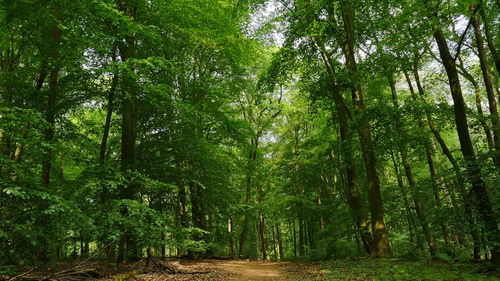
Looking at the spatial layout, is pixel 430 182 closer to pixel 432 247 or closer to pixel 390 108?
pixel 390 108

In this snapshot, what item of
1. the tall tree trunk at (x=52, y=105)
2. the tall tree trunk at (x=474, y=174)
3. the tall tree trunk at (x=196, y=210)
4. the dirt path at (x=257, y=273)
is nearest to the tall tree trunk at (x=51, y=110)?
the tall tree trunk at (x=52, y=105)

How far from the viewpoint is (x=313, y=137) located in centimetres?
1822

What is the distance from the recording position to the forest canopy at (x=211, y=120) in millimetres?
7090

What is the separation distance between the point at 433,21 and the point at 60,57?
10.7 metres

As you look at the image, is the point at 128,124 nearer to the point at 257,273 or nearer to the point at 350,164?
the point at 257,273

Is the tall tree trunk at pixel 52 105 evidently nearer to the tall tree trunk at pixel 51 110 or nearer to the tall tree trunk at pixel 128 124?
the tall tree trunk at pixel 51 110

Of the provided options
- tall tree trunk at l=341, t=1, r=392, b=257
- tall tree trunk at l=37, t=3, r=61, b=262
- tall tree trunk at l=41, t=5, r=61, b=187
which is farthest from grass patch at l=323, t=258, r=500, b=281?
tall tree trunk at l=41, t=5, r=61, b=187

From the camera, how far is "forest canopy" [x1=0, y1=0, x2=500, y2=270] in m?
7.09

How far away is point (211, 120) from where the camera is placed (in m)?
13.9

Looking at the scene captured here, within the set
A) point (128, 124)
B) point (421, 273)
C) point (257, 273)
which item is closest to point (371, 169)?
point (421, 273)

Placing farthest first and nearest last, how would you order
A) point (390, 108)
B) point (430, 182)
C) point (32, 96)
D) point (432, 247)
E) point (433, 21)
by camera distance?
point (432, 247) < point (32, 96) < point (390, 108) < point (430, 182) < point (433, 21)

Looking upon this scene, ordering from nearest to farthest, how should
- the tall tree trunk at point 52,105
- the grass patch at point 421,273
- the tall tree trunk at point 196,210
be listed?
the grass patch at point 421,273, the tall tree trunk at point 52,105, the tall tree trunk at point 196,210

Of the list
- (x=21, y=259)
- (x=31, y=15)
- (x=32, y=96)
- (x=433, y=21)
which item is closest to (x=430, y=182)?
(x=433, y=21)

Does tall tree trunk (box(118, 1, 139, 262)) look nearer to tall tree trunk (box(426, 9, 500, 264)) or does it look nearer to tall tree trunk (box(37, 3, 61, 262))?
tall tree trunk (box(37, 3, 61, 262))
